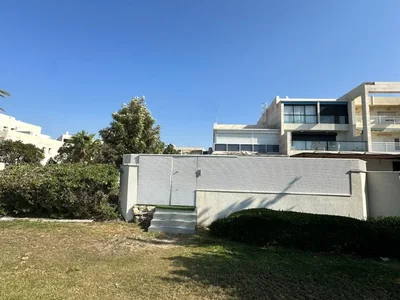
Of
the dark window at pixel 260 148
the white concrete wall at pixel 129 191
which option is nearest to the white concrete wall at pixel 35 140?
the dark window at pixel 260 148

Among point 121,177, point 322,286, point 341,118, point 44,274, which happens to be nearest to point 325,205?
point 322,286

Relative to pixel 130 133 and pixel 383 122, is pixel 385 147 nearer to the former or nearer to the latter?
pixel 383 122

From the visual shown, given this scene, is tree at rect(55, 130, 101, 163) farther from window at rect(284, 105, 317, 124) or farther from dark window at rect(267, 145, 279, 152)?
window at rect(284, 105, 317, 124)

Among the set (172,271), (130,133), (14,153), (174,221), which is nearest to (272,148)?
(130,133)

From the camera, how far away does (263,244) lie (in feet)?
24.2

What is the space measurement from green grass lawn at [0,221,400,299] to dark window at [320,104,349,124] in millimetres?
27179

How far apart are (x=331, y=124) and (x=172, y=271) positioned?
29996 millimetres

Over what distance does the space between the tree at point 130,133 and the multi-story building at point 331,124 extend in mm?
9940

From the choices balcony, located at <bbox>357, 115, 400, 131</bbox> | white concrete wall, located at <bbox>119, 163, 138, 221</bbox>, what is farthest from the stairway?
balcony, located at <bbox>357, 115, 400, 131</bbox>

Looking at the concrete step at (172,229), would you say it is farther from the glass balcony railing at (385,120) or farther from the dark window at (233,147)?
the glass balcony railing at (385,120)

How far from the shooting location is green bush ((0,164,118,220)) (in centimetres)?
985

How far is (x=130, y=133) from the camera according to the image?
2303 cm

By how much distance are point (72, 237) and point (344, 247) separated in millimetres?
7374

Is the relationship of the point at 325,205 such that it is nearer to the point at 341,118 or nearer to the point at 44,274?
the point at 44,274
